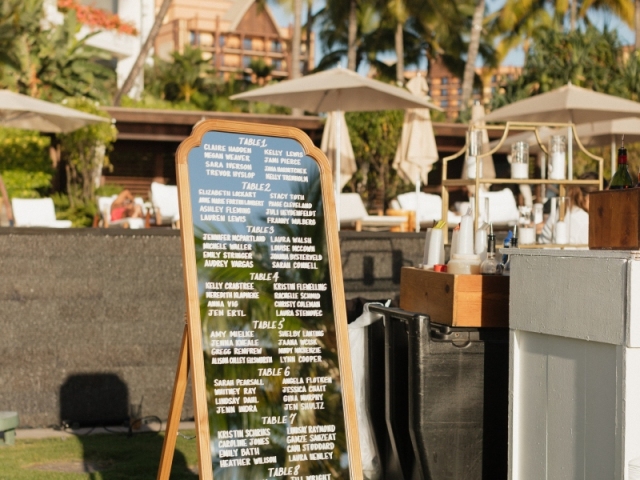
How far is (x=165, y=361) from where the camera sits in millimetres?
7094

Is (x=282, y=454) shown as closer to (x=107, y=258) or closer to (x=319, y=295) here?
(x=319, y=295)

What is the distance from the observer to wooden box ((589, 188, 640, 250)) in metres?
3.52

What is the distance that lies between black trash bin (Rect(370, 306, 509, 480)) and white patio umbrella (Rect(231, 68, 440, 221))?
20.9 feet

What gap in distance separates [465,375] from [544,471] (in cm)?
A: 70

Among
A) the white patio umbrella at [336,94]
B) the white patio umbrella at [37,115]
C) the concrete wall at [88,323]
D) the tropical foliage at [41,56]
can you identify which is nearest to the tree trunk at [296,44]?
the tropical foliage at [41,56]

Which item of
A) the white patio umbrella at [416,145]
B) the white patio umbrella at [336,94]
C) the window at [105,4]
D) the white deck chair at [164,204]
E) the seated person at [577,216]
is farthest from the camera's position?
the window at [105,4]

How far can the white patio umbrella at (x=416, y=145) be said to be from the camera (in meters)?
12.8

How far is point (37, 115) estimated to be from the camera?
41.8 feet

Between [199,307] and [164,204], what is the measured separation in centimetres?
1058

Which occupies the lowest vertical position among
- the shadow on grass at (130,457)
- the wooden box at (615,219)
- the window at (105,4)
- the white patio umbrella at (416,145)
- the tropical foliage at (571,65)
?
the shadow on grass at (130,457)

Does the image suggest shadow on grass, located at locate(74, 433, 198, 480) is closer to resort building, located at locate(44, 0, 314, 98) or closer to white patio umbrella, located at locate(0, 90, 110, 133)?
white patio umbrella, located at locate(0, 90, 110, 133)

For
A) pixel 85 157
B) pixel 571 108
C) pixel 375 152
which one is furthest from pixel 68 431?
pixel 375 152

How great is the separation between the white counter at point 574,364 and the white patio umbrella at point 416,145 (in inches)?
347

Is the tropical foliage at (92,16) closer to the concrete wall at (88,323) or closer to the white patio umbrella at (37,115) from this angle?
the white patio umbrella at (37,115)
